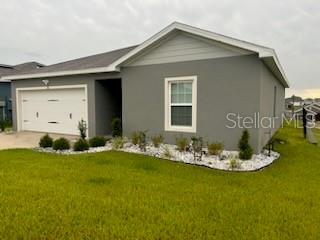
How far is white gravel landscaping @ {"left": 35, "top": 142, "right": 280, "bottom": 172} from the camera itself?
7.17 meters

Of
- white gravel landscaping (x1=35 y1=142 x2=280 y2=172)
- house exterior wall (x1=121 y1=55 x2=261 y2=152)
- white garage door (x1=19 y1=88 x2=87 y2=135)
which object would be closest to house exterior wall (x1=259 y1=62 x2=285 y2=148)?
house exterior wall (x1=121 y1=55 x2=261 y2=152)

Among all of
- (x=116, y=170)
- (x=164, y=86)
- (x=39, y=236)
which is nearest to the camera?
(x=39, y=236)

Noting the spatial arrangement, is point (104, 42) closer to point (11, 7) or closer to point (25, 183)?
point (11, 7)

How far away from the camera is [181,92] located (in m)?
9.38

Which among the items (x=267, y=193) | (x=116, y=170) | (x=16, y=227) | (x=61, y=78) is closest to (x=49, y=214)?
(x=16, y=227)

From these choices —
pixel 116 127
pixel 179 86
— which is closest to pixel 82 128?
pixel 116 127

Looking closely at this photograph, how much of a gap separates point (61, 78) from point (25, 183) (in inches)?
321

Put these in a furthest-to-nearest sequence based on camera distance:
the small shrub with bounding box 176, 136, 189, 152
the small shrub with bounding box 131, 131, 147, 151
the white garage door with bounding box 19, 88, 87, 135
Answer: the white garage door with bounding box 19, 88, 87, 135
the small shrub with bounding box 131, 131, 147, 151
the small shrub with bounding box 176, 136, 189, 152

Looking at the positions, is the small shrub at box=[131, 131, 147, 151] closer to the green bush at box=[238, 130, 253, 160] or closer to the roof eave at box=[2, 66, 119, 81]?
the roof eave at box=[2, 66, 119, 81]

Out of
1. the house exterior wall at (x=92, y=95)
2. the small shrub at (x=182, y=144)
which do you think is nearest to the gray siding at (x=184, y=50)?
the house exterior wall at (x=92, y=95)

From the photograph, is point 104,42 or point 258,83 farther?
point 104,42

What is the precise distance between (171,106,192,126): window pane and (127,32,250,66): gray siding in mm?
A: 1705

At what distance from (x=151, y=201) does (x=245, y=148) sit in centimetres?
439

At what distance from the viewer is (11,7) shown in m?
12.4
